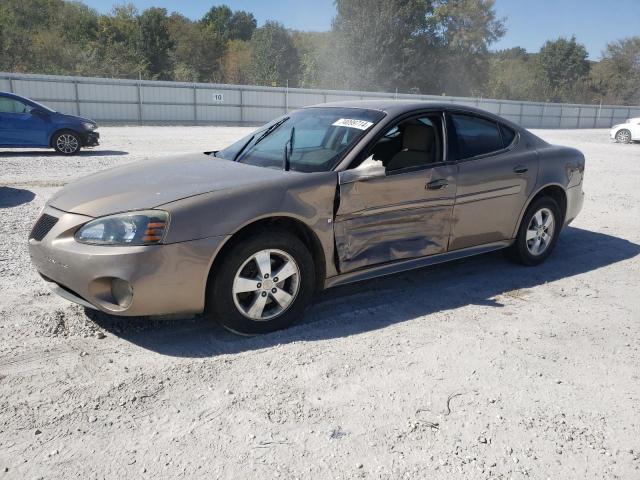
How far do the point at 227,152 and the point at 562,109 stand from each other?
45046mm

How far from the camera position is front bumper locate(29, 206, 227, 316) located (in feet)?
10.2

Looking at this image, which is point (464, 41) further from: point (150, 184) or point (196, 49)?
point (150, 184)

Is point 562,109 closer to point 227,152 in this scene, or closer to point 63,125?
point 63,125

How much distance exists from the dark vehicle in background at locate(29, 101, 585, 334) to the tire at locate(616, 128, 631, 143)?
23.9 metres

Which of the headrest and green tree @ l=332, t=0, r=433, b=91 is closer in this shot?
the headrest

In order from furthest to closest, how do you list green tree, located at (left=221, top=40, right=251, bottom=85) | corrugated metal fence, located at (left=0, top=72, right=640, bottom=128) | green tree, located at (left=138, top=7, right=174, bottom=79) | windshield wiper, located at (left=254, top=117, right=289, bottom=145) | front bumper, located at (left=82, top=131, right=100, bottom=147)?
green tree, located at (left=221, top=40, right=251, bottom=85), green tree, located at (left=138, top=7, right=174, bottom=79), corrugated metal fence, located at (left=0, top=72, right=640, bottom=128), front bumper, located at (left=82, top=131, right=100, bottom=147), windshield wiper, located at (left=254, top=117, right=289, bottom=145)

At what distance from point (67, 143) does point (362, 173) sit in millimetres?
11484

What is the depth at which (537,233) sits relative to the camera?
17.4 ft

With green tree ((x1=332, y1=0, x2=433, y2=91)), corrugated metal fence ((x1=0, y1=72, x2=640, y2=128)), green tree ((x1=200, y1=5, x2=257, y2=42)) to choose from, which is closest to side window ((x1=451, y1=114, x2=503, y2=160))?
corrugated metal fence ((x1=0, y1=72, x2=640, y2=128))

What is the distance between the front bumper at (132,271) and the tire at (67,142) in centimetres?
1092

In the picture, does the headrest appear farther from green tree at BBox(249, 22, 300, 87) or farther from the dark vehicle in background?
green tree at BBox(249, 22, 300, 87)

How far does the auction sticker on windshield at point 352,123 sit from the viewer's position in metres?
4.12

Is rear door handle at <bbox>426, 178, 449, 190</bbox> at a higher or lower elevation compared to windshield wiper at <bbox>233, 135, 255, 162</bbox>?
lower

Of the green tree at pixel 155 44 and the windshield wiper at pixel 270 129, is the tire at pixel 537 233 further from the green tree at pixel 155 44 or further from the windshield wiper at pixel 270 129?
the green tree at pixel 155 44
